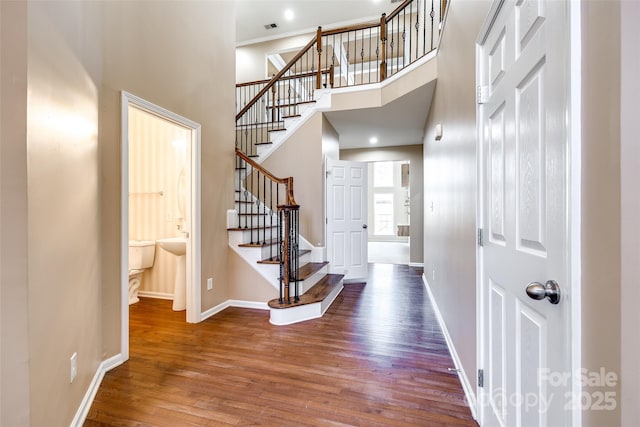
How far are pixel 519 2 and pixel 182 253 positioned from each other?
3462 mm

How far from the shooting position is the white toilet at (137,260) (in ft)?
11.4

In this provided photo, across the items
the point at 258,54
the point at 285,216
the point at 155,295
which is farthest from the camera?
the point at 258,54

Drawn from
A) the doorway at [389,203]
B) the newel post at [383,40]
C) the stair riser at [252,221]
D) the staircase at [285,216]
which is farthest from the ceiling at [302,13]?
the doorway at [389,203]

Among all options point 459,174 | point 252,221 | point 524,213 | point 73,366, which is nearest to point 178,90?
point 252,221

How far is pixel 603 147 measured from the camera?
64cm

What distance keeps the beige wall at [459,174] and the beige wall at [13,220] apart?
210 centimetres

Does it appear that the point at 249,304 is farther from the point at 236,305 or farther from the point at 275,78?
the point at 275,78

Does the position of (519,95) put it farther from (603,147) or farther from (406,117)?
(406,117)

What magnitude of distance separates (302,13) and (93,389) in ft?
21.0

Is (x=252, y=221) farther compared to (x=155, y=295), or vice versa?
(x=252, y=221)

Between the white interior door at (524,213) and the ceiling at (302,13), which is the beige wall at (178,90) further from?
the white interior door at (524,213)

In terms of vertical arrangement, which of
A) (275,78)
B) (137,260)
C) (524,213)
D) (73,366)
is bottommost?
(73,366)

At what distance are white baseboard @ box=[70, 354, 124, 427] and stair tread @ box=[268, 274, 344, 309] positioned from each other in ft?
4.42

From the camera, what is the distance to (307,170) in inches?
167
